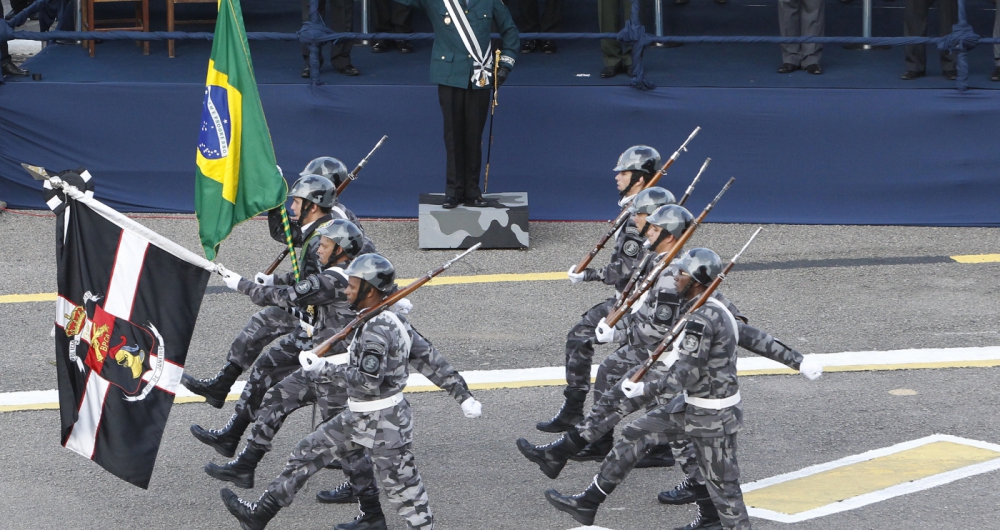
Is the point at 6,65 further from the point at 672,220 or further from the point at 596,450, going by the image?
the point at 672,220

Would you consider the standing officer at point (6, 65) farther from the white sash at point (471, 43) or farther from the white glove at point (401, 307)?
the white glove at point (401, 307)

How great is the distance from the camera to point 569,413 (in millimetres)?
8992

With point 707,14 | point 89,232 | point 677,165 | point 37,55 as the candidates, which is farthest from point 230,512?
point 707,14

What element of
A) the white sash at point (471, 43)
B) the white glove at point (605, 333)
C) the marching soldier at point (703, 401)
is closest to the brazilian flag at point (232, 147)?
the white glove at point (605, 333)

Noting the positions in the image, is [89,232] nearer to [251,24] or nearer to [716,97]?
[716,97]

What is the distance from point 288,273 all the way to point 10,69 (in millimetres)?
6923

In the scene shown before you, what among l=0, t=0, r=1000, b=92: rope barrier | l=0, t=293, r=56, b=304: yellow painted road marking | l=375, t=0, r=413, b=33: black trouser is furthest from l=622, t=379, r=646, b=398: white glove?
l=375, t=0, r=413, b=33: black trouser

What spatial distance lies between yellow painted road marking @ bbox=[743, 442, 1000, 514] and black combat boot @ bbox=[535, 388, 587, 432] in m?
1.35

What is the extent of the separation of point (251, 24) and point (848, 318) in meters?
8.30

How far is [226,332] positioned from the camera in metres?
11.0

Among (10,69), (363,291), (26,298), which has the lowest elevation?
(26,298)

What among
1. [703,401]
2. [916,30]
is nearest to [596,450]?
[703,401]

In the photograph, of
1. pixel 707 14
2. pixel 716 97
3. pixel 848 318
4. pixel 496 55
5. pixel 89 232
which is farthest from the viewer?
pixel 707 14

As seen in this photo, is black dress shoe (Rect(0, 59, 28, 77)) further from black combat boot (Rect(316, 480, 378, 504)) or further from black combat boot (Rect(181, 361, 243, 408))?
black combat boot (Rect(316, 480, 378, 504))
